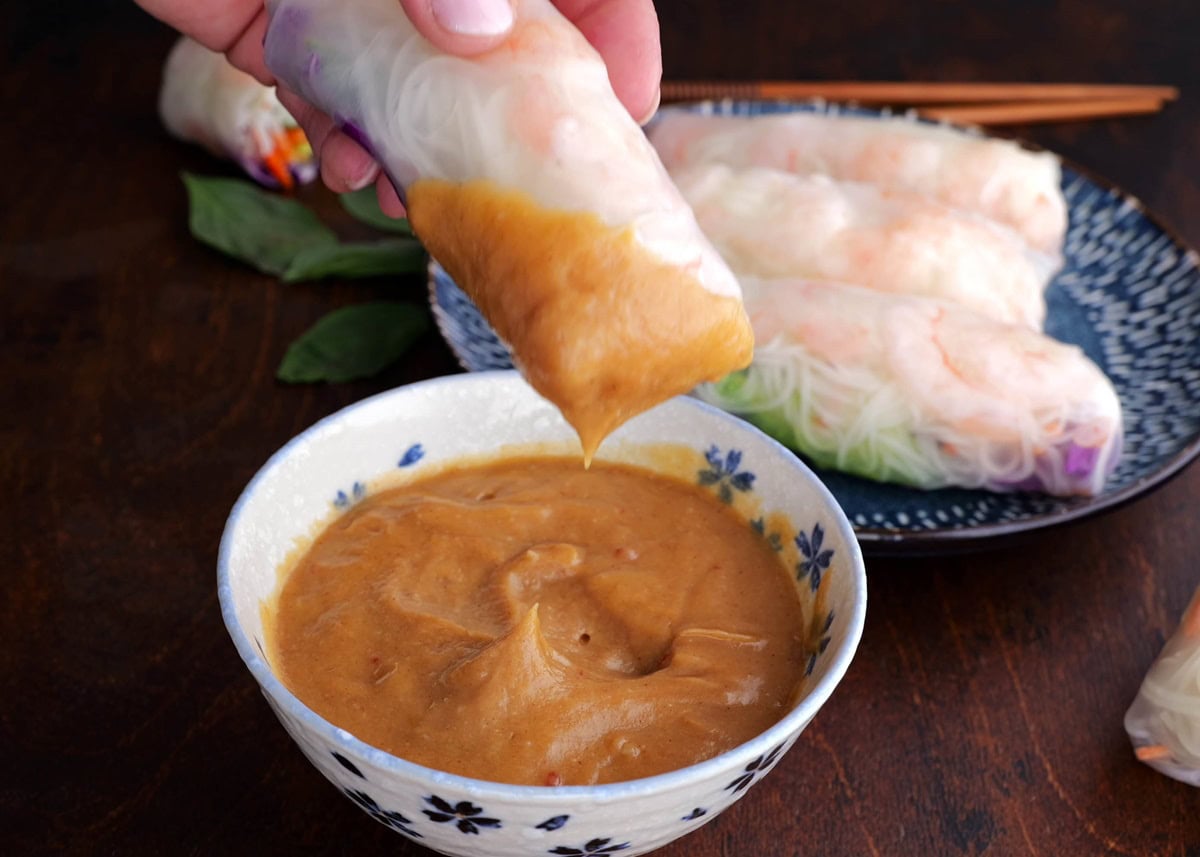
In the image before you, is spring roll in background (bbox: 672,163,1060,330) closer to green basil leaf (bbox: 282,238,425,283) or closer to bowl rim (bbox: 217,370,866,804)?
green basil leaf (bbox: 282,238,425,283)

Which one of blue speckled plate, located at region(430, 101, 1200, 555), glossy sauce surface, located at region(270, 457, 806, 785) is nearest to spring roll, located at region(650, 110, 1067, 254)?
blue speckled plate, located at region(430, 101, 1200, 555)

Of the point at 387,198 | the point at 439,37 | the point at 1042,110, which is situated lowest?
the point at 1042,110

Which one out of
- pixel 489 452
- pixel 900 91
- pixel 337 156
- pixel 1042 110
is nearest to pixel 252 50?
pixel 337 156

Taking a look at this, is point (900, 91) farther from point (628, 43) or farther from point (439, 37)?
point (439, 37)

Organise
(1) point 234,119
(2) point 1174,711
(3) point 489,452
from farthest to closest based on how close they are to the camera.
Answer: (1) point 234,119 → (3) point 489,452 → (2) point 1174,711

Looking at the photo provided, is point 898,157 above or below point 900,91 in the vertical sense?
above

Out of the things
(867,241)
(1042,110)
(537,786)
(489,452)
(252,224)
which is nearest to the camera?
(537,786)

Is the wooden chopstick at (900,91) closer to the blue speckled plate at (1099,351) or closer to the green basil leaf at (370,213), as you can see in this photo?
the blue speckled plate at (1099,351)
